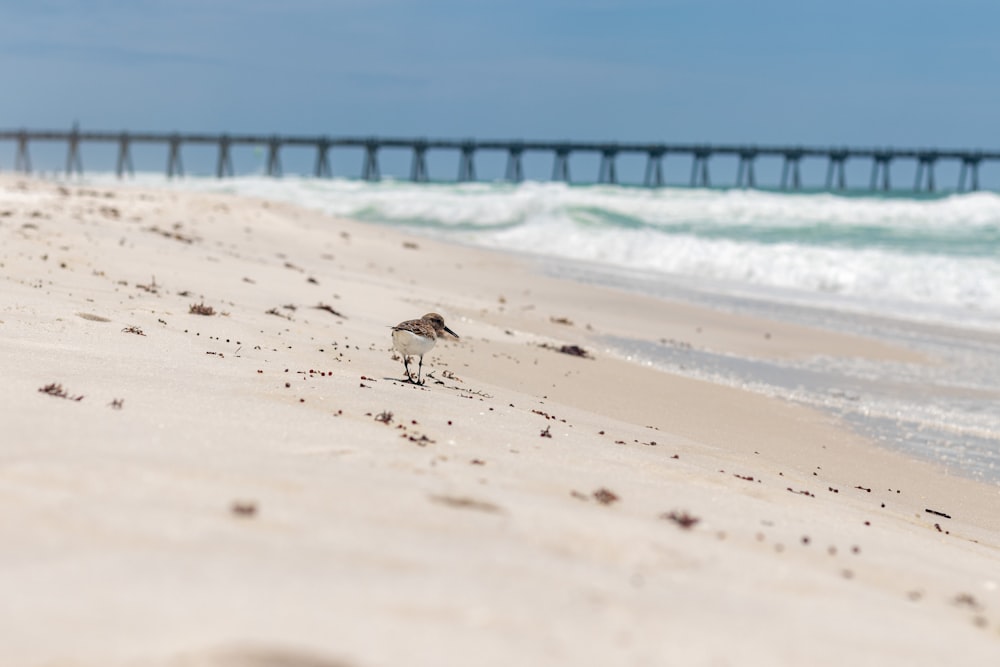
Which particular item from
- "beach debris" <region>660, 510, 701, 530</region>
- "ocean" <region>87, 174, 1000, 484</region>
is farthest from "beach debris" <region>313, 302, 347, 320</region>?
"beach debris" <region>660, 510, 701, 530</region>

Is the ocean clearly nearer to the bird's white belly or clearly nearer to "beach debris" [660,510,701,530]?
the bird's white belly

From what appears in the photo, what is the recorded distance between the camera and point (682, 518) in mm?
3793

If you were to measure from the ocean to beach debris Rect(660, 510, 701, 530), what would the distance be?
403cm

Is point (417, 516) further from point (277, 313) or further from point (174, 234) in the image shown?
point (174, 234)

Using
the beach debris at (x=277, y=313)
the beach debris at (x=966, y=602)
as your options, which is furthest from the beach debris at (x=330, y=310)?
the beach debris at (x=966, y=602)

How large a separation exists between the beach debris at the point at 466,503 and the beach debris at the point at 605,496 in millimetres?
553

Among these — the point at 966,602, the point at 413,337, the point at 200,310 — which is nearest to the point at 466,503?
the point at 966,602

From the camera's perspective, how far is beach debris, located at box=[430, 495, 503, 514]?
3.49 m

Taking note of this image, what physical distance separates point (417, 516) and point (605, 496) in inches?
35.3

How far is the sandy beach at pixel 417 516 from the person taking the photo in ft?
8.28

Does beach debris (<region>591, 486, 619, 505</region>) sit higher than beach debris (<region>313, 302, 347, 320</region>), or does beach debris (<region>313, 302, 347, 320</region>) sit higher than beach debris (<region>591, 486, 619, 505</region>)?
beach debris (<region>591, 486, 619, 505</region>)

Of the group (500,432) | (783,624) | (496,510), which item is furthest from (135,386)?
(783,624)

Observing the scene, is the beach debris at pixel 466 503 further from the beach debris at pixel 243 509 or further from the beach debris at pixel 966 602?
the beach debris at pixel 966 602

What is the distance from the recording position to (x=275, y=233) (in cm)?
1783
